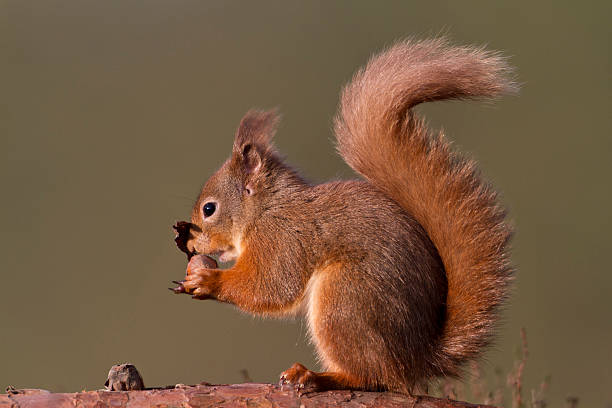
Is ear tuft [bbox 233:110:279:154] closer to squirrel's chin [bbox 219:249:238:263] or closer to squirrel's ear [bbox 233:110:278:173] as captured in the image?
squirrel's ear [bbox 233:110:278:173]

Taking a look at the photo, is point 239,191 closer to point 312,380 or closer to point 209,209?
point 209,209

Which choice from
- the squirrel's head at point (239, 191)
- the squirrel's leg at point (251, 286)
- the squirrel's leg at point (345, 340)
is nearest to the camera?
the squirrel's leg at point (345, 340)

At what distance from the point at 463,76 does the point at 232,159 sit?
100 centimetres

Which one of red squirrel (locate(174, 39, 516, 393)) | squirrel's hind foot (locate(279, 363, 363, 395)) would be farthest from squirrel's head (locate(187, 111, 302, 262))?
squirrel's hind foot (locate(279, 363, 363, 395))

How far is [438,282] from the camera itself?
7.79 feet

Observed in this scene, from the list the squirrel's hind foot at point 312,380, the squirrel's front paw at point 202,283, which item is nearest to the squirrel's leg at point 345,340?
the squirrel's hind foot at point 312,380

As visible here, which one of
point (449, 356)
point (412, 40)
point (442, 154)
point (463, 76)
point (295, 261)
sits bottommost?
point (449, 356)

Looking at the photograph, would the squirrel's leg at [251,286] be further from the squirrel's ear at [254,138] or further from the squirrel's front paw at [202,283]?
the squirrel's ear at [254,138]

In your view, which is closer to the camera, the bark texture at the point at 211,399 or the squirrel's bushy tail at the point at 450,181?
the bark texture at the point at 211,399

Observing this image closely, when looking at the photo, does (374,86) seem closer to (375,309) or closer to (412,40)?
(412,40)

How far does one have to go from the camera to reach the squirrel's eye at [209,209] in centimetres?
280

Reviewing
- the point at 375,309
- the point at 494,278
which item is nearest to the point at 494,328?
the point at 494,278

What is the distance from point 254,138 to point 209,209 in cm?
34

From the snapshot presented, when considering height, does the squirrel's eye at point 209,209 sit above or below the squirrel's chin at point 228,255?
above
